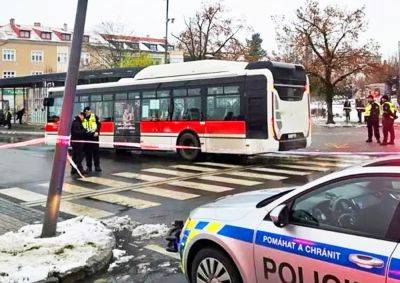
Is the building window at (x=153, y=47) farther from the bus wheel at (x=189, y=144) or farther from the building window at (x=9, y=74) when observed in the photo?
the bus wheel at (x=189, y=144)

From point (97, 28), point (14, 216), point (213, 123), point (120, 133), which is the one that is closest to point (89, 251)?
point (14, 216)

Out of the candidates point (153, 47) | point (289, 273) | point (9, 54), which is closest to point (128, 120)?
point (289, 273)

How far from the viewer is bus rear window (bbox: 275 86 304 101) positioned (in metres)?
15.3

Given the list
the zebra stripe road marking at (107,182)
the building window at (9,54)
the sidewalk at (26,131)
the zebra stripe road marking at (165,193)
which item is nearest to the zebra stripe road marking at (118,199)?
the zebra stripe road marking at (165,193)

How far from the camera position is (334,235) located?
3.64 metres

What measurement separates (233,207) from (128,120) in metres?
14.7

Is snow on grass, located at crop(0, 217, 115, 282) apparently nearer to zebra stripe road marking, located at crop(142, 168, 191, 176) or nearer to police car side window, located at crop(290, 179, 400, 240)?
police car side window, located at crop(290, 179, 400, 240)

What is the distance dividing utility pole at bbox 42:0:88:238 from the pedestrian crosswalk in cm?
198

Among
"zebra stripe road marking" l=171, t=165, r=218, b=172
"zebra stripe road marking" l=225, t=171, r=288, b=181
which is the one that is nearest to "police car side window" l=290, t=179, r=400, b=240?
"zebra stripe road marking" l=225, t=171, r=288, b=181

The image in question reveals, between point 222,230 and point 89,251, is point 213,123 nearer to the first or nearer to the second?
point 89,251

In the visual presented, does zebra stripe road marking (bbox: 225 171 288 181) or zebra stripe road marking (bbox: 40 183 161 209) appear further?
zebra stripe road marking (bbox: 225 171 288 181)

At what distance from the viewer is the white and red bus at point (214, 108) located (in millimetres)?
14961

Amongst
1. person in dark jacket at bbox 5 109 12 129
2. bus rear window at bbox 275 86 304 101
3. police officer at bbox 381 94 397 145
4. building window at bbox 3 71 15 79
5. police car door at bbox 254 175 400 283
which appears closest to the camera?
police car door at bbox 254 175 400 283

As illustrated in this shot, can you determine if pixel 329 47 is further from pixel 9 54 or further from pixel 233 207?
pixel 9 54
